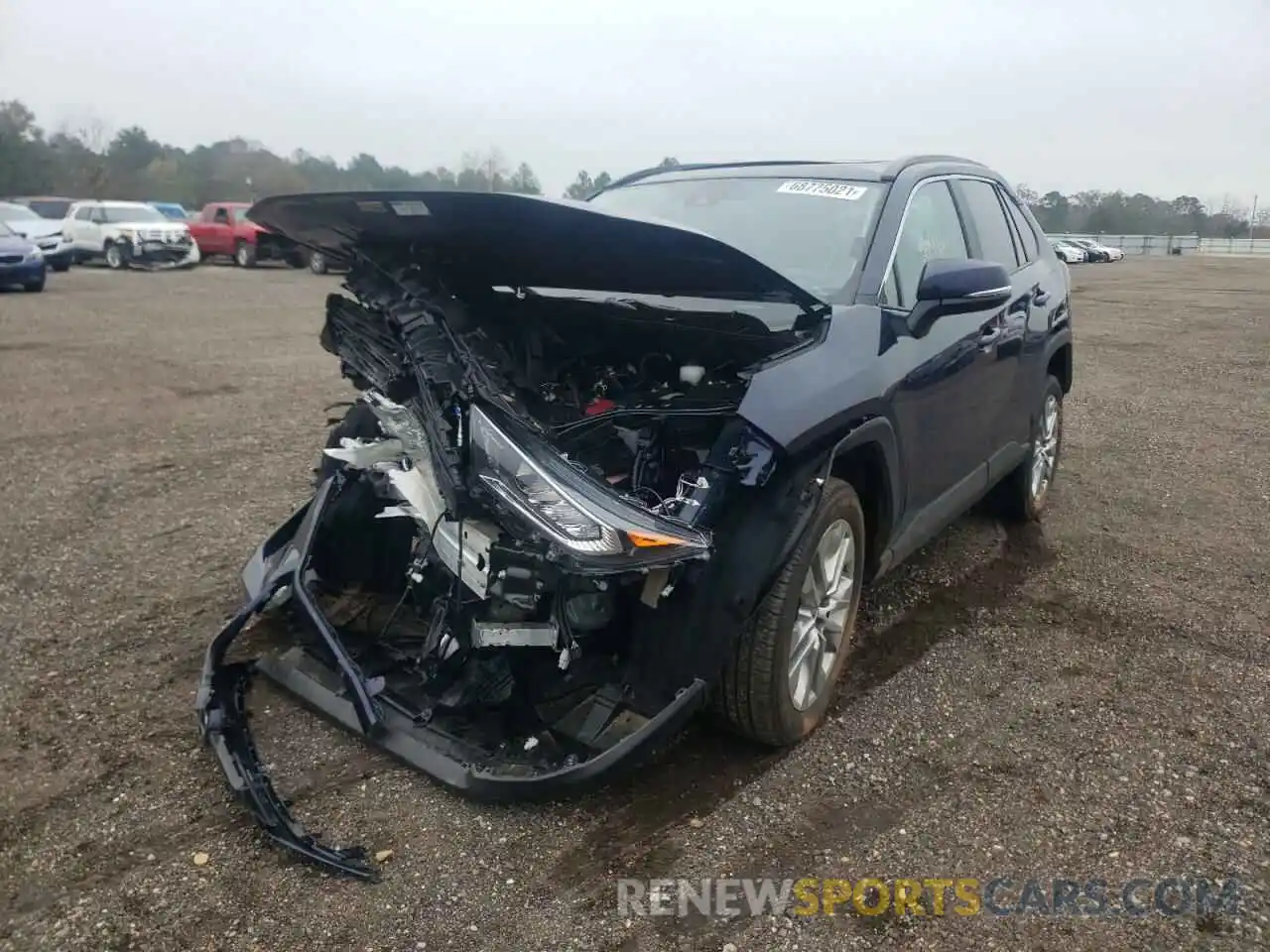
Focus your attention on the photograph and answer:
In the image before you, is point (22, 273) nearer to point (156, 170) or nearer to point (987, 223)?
point (987, 223)

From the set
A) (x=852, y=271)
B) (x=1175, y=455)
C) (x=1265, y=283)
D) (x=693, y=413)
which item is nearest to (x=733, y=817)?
(x=693, y=413)

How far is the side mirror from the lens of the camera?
3.32 m

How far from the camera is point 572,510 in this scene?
2510mm

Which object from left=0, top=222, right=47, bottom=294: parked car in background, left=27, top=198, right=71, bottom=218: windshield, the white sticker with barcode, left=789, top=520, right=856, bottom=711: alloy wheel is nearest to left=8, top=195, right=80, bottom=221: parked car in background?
left=27, top=198, right=71, bottom=218: windshield

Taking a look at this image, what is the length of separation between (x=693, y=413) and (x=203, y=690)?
1.73m

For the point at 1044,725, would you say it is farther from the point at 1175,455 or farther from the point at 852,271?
the point at 1175,455

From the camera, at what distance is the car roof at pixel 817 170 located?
406 centimetres

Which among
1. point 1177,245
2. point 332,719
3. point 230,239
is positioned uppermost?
point 1177,245

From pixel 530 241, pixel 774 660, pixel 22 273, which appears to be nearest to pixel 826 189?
pixel 530 241

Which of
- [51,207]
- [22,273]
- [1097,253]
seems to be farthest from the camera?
[1097,253]

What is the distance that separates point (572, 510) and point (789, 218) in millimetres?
1961

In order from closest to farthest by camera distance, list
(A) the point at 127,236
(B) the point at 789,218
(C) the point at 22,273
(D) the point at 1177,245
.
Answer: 1. (B) the point at 789,218
2. (C) the point at 22,273
3. (A) the point at 127,236
4. (D) the point at 1177,245

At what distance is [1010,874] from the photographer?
8.53 feet

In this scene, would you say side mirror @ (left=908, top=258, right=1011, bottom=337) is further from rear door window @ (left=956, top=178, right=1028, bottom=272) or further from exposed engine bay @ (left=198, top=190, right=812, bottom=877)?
rear door window @ (left=956, top=178, right=1028, bottom=272)
